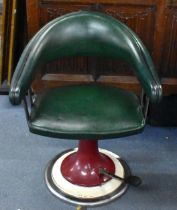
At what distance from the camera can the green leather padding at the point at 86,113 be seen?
3.96 ft

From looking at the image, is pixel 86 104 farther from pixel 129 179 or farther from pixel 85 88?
pixel 129 179

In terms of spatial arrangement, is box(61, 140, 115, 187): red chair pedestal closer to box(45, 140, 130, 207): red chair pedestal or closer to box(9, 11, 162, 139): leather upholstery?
box(45, 140, 130, 207): red chair pedestal

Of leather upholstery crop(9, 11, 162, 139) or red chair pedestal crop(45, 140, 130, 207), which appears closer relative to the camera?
leather upholstery crop(9, 11, 162, 139)

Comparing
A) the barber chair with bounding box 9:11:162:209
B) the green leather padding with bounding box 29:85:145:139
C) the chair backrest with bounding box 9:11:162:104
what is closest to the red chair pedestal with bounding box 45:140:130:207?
the barber chair with bounding box 9:11:162:209

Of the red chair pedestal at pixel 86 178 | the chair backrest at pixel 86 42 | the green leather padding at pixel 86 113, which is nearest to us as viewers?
the green leather padding at pixel 86 113

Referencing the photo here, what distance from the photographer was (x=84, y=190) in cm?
149

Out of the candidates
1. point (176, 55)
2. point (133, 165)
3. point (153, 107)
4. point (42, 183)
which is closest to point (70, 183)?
point (42, 183)

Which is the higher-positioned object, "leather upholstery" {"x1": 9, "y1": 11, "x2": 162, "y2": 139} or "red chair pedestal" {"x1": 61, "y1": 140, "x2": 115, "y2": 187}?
"leather upholstery" {"x1": 9, "y1": 11, "x2": 162, "y2": 139}

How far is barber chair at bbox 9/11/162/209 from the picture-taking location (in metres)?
1.23

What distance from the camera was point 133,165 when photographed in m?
1.71

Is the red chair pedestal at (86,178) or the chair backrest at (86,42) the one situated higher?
the chair backrest at (86,42)

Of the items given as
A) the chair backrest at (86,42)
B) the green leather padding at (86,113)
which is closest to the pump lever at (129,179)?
the green leather padding at (86,113)

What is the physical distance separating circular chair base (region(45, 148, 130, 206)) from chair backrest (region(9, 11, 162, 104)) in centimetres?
57

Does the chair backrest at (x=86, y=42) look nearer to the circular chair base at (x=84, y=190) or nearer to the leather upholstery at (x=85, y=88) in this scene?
the leather upholstery at (x=85, y=88)
